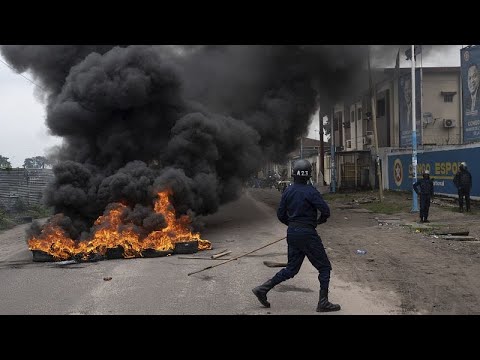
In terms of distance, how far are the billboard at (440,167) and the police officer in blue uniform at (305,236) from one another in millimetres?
14630

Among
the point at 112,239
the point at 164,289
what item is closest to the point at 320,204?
the point at 164,289

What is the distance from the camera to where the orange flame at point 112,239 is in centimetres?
1006

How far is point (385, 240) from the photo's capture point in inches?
453

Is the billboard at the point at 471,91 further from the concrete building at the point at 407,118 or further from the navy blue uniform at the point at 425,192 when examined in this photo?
the navy blue uniform at the point at 425,192

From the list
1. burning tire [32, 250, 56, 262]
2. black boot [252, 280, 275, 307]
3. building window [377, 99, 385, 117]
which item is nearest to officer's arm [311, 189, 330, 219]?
black boot [252, 280, 275, 307]

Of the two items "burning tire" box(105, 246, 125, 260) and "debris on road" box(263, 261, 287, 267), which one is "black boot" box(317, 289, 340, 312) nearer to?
"debris on road" box(263, 261, 287, 267)

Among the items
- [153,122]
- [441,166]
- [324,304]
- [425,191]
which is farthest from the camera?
[441,166]

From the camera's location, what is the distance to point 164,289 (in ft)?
22.9

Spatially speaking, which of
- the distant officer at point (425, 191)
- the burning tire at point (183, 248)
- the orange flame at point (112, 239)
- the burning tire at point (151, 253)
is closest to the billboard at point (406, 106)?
the distant officer at point (425, 191)

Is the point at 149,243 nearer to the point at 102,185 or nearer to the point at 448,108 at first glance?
the point at 102,185

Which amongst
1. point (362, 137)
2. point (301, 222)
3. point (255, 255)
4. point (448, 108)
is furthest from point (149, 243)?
point (362, 137)

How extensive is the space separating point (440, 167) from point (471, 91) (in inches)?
156

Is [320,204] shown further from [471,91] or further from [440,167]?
[471,91]
